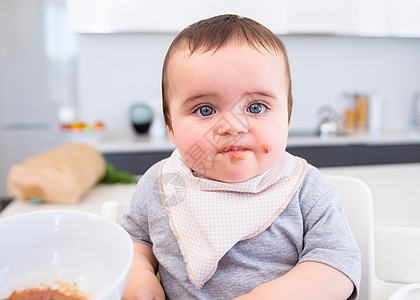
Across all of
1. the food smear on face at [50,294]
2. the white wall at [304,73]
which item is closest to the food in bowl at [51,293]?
the food smear on face at [50,294]

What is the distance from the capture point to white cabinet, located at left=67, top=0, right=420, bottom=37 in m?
2.23

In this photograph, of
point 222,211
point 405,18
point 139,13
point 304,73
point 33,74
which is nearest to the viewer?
point 222,211

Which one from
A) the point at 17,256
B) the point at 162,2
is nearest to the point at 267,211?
the point at 17,256

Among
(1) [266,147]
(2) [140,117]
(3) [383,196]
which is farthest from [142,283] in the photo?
(2) [140,117]

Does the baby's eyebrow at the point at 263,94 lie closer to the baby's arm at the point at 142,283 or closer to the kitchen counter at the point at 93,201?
the baby's arm at the point at 142,283

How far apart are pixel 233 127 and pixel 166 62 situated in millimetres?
129

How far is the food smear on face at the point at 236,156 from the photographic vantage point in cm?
49

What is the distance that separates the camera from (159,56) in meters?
2.50

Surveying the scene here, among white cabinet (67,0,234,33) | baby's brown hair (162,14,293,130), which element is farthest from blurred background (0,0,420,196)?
baby's brown hair (162,14,293,130)

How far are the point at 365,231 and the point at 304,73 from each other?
208 centimetres

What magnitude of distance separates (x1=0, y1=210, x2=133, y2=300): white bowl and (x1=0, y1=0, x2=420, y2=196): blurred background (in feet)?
5.35

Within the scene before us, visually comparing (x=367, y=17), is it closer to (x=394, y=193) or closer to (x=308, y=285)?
(x=394, y=193)

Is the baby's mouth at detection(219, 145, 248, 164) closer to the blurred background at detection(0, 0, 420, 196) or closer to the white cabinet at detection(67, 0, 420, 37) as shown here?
the blurred background at detection(0, 0, 420, 196)

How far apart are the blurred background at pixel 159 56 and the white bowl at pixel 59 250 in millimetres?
1629
